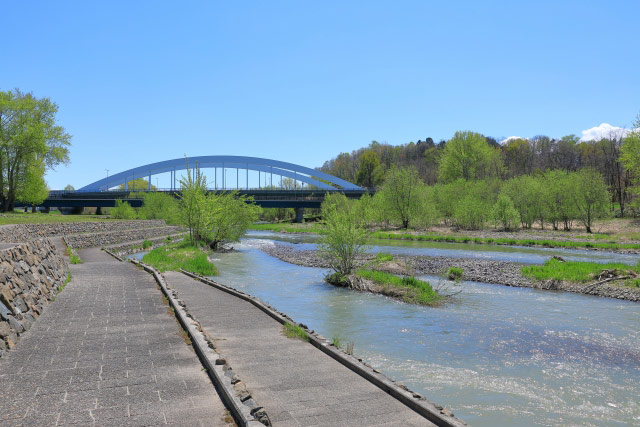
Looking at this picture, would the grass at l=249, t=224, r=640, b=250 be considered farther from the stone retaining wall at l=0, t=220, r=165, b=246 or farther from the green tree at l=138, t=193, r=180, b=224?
the green tree at l=138, t=193, r=180, b=224

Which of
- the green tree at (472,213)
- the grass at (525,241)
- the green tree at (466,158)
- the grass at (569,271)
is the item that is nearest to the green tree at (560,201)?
the green tree at (472,213)

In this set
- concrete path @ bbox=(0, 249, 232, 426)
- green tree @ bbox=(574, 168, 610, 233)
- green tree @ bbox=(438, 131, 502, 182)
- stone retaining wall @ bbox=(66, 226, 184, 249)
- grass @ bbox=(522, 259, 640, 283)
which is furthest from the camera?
green tree @ bbox=(438, 131, 502, 182)

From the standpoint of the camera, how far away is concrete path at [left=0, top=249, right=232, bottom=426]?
18.5ft

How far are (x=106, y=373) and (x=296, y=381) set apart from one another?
2826mm

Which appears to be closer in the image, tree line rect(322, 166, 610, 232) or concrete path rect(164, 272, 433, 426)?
concrete path rect(164, 272, 433, 426)

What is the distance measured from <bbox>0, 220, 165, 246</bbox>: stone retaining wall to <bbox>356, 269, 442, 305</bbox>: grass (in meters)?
15.2

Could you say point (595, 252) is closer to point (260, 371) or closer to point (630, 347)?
point (630, 347)

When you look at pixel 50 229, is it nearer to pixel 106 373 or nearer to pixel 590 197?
pixel 106 373

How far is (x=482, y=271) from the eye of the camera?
79.0 ft

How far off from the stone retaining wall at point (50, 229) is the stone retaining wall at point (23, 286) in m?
7.88

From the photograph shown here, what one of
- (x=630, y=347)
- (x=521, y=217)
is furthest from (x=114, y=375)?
(x=521, y=217)

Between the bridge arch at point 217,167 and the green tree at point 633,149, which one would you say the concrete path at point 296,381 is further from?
the bridge arch at point 217,167

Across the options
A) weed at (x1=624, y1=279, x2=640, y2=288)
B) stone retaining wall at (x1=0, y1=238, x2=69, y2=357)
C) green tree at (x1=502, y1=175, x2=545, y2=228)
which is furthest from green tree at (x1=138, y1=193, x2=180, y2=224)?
weed at (x1=624, y1=279, x2=640, y2=288)

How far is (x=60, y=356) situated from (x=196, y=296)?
251 inches
